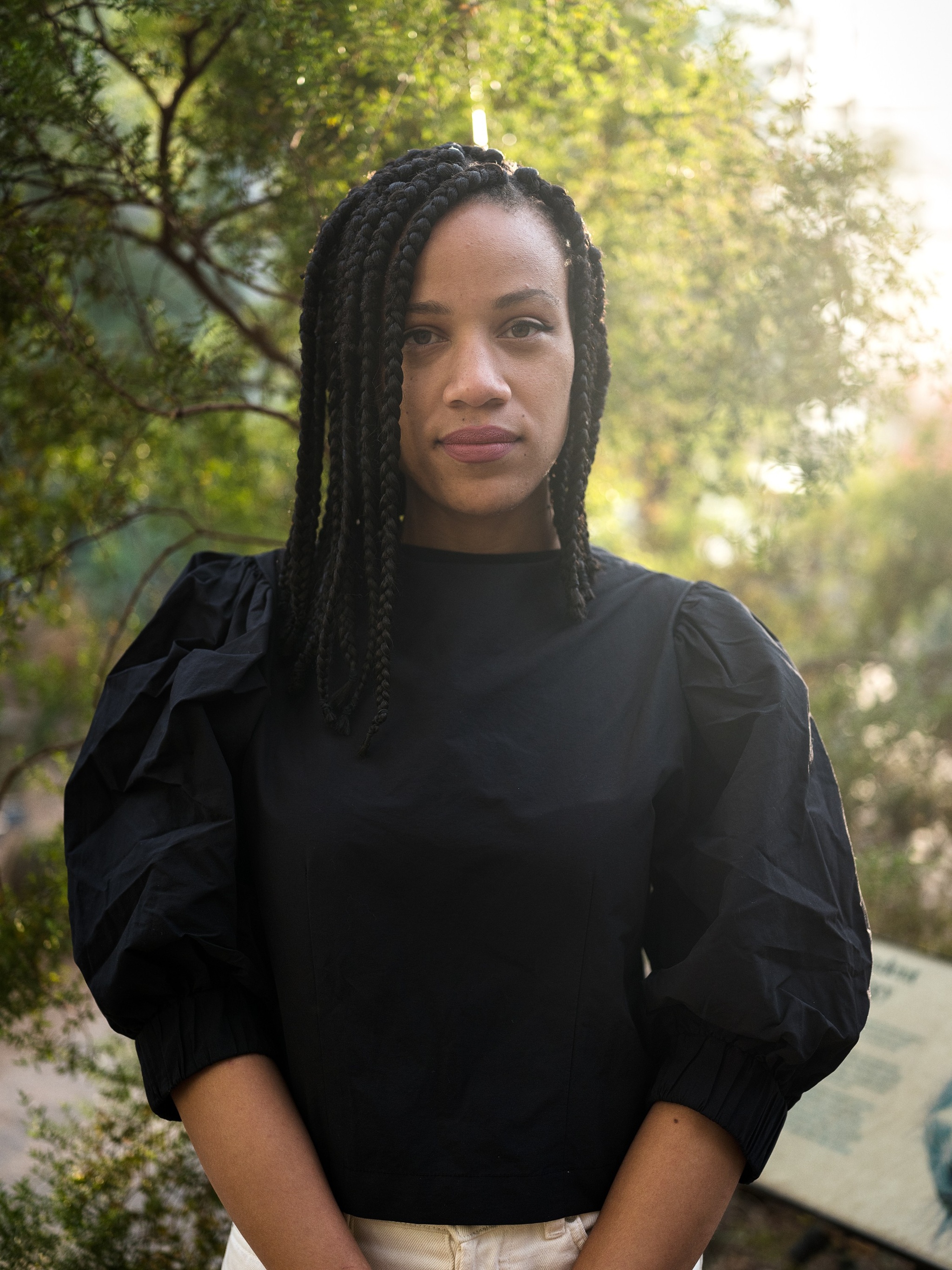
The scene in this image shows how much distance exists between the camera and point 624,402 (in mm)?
2475

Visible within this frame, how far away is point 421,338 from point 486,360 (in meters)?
0.09

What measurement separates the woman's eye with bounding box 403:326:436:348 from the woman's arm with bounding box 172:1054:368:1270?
2.68ft

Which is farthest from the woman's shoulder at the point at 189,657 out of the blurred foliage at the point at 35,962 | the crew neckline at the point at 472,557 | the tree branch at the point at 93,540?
the blurred foliage at the point at 35,962

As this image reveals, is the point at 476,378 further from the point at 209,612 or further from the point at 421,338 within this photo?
the point at 209,612

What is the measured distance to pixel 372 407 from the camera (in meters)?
1.13

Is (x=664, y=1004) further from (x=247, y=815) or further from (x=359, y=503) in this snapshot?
(x=359, y=503)

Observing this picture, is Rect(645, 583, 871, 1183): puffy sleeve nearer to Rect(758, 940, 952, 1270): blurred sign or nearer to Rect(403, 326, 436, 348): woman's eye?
Rect(403, 326, 436, 348): woman's eye

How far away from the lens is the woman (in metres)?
1.05

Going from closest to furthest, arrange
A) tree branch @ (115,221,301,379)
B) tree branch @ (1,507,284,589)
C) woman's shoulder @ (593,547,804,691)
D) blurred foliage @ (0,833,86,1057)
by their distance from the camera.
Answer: woman's shoulder @ (593,547,804,691) < blurred foliage @ (0,833,86,1057) < tree branch @ (1,507,284,589) < tree branch @ (115,221,301,379)

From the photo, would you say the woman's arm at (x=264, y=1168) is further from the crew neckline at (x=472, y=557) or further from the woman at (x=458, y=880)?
the crew neckline at (x=472, y=557)

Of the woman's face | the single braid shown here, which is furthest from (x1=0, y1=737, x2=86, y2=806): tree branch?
the woman's face

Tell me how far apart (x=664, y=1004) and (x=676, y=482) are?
8.81ft

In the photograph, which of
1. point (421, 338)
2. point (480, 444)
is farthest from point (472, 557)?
point (421, 338)

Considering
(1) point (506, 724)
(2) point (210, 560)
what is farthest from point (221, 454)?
(1) point (506, 724)
